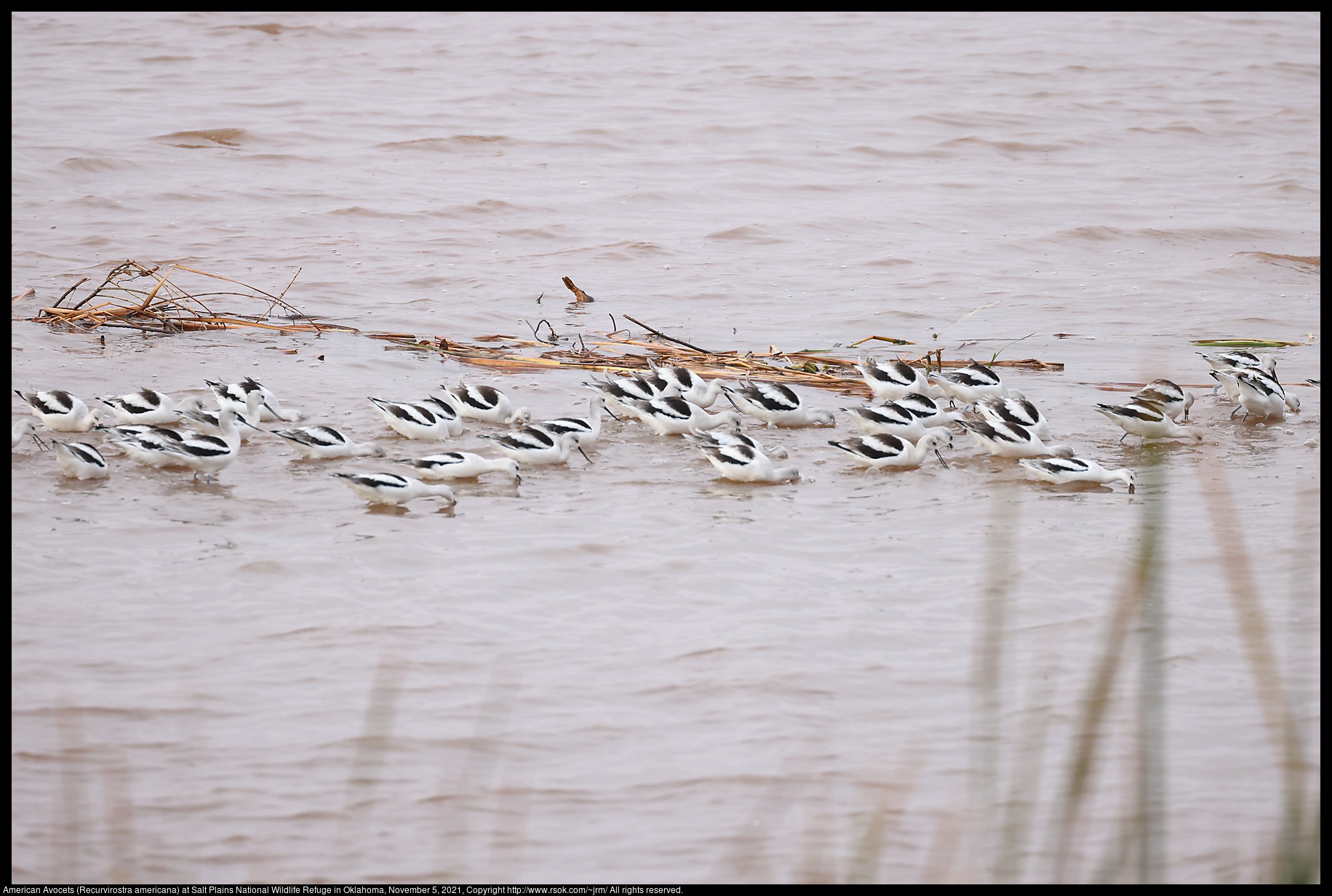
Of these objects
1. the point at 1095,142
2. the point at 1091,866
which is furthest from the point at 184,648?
the point at 1095,142

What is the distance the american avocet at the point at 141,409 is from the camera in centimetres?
818

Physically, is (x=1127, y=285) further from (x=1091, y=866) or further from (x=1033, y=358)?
(x=1091, y=866)

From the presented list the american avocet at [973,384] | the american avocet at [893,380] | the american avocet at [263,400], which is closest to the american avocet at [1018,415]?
the american avocet at [973,384]

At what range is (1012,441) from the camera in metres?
7.99

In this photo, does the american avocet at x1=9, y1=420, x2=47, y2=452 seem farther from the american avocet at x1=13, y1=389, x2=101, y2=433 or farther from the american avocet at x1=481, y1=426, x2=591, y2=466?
the american avocet at x1=481, y1=426, x2=591, y2=466

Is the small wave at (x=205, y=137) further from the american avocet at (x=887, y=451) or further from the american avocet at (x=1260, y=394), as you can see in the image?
the american avocet at (x=1260, y=394)

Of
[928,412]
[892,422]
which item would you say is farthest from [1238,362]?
[892,422]

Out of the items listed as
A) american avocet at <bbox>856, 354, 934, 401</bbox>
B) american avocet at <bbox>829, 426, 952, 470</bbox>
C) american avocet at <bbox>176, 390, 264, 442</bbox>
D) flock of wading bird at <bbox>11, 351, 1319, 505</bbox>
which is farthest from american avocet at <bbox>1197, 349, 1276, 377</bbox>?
american avocet at <bbox>176, 390, 264, 442</bbox>

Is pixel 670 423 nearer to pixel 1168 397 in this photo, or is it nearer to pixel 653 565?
pixel 653 565

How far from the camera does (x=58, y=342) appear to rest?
10.4m

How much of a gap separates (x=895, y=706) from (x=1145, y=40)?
2560 cm

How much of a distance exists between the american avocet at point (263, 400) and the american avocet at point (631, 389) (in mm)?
2067

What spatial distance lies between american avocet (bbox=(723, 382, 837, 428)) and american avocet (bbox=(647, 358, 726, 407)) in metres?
0.13

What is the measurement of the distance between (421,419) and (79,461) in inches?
80.4
